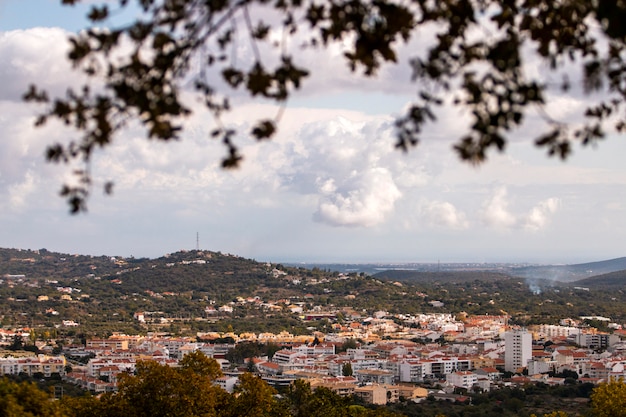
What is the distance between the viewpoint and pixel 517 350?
51.7 meters

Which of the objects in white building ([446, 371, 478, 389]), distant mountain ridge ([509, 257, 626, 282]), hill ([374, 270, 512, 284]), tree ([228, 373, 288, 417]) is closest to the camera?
tree ([228, 373, 288, 417])

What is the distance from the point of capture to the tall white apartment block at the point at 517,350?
169 ft

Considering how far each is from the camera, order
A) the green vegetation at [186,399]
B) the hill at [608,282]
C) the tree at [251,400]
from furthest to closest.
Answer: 1. the hill at [608,282]
2. the tree at [251,400]
3. the green vegetation at [186,399]

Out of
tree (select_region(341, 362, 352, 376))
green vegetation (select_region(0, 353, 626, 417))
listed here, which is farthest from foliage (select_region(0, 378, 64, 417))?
tree (select_region(341, 362, 352, 376))

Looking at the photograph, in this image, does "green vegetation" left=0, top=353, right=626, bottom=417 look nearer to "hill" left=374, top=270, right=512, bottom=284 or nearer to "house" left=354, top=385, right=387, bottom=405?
"house" left=354, top=385, right=387, bottom=405

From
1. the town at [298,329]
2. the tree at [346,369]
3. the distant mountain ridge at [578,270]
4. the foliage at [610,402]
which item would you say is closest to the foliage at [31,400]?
the town at [298,329]

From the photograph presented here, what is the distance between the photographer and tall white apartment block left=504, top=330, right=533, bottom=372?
51406mm

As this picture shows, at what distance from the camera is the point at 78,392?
120ft

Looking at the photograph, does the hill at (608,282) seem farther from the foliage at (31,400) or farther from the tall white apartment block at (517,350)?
the foliage at (31,400)

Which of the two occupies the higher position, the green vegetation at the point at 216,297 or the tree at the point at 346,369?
the green vegetation at the point at 216,297

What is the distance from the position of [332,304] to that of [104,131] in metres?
85.2

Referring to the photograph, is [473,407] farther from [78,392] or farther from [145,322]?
[145,322]

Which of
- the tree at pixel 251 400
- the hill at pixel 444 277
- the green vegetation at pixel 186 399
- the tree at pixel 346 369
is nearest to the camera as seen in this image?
the green vegetation at pixel 186 399

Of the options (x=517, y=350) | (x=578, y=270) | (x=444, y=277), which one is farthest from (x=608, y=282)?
(x=517, y=350)
